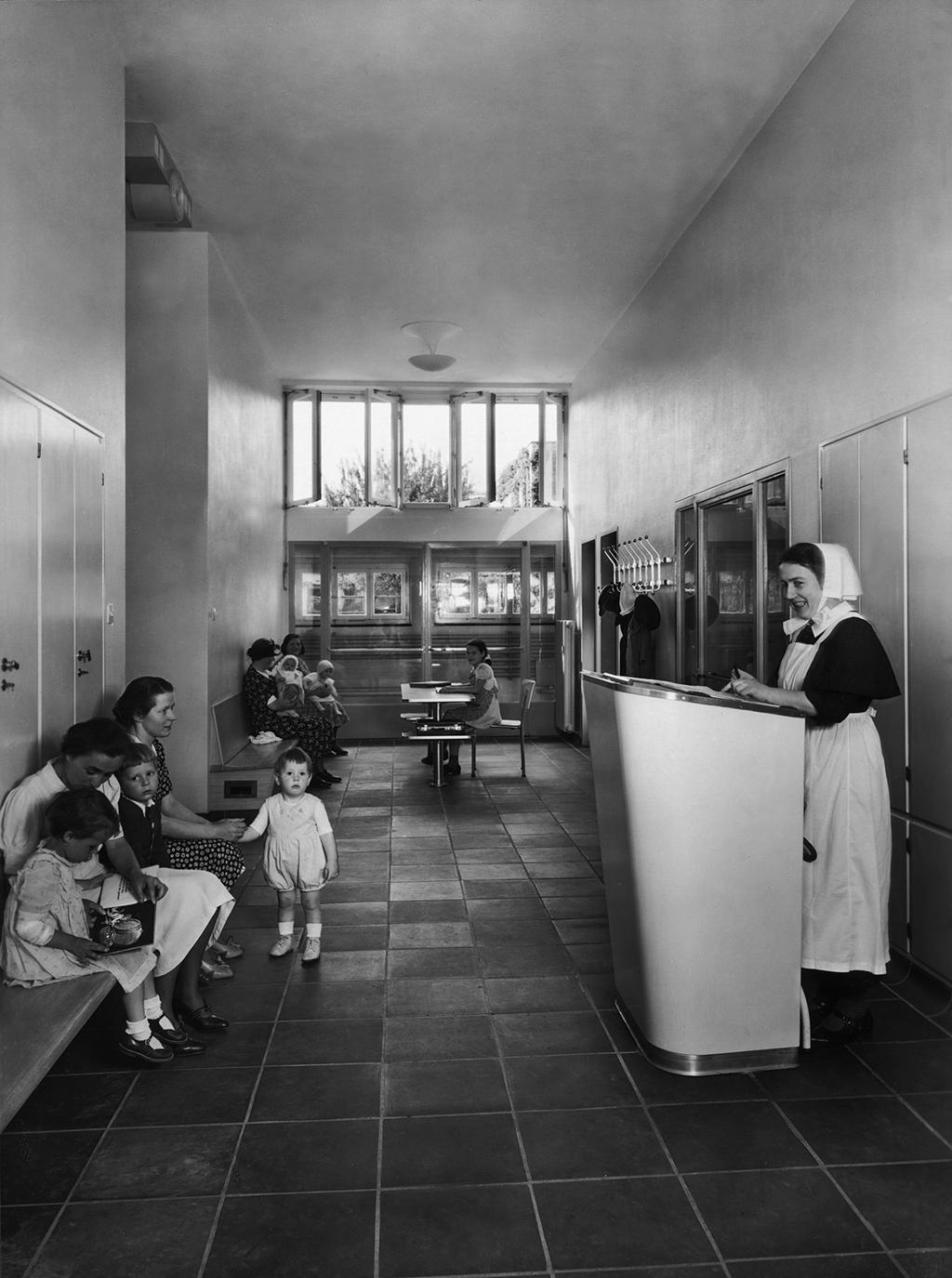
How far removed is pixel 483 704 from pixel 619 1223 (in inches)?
262

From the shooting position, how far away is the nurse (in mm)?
3246

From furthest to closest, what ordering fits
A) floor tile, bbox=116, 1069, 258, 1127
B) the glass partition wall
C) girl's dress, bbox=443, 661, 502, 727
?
1. the glass partition wall
2. girl's dress, bbox=443, 661, 502, 727
3. floor tile, bbox=116, 1069, 258, 1127

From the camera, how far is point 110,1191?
2.42 metres

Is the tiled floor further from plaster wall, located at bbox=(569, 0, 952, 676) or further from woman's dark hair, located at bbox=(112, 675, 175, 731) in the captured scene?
plaster wall, located at bbox=(569, 0, 952, 676)

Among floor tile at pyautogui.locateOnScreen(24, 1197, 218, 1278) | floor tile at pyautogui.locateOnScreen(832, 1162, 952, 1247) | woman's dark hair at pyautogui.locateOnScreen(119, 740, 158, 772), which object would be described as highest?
woman's dark hair at pyautogui.locateOnScreen(119, 740, 158, 772)

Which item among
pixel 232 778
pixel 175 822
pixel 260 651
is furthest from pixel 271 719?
pixel 175 822

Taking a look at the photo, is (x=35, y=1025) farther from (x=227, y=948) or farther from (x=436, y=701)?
(x=436, y=701)

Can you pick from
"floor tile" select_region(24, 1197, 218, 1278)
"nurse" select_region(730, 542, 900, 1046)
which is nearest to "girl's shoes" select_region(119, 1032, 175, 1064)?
"floor tile" select_region(24, 1197, 218, 1278)

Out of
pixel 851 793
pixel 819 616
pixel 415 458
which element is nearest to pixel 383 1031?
pixel 851 793

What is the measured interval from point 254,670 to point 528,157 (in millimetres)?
4581

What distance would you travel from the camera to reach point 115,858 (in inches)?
126

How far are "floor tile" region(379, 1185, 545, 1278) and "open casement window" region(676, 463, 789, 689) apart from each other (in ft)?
10.9

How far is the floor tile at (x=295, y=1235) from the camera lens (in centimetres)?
214

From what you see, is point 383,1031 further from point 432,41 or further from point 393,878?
point 432,41
